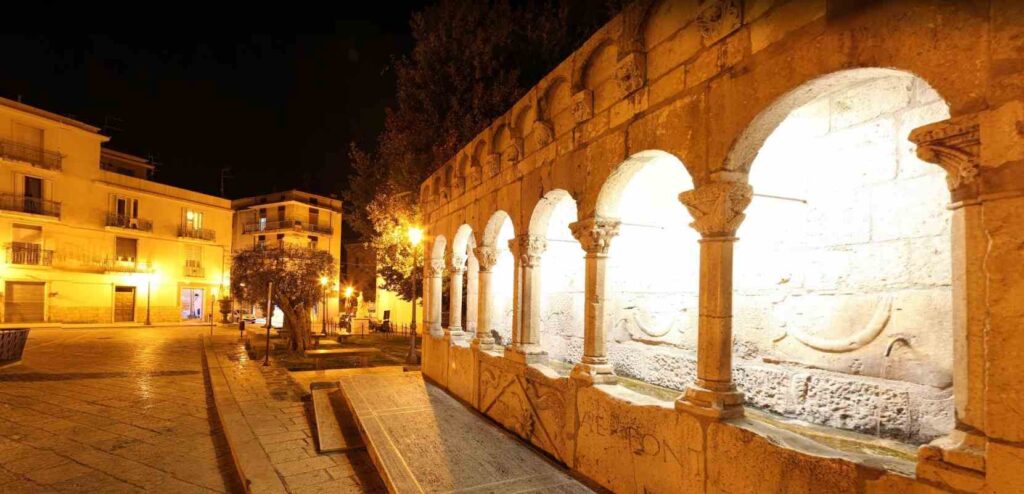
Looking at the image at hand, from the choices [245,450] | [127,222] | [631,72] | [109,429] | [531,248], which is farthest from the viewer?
[127,222]

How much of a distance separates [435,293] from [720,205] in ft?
→ 22.7

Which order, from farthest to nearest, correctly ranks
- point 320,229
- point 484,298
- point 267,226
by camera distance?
point 320,229, point 267,226, point 484,298

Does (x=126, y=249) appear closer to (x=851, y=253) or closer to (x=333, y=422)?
(x=333, y=422)

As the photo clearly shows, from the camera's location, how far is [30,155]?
22.8m

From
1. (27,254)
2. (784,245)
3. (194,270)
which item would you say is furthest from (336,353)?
(194,270)

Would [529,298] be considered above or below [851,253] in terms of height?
below

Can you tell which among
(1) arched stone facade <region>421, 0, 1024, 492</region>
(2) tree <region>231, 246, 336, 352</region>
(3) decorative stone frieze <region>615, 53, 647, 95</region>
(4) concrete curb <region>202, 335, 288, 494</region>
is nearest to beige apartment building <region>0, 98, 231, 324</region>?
(2) tree <region>231, 246, 336, 352</region>

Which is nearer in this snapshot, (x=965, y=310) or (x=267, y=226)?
(x=965, y=310)

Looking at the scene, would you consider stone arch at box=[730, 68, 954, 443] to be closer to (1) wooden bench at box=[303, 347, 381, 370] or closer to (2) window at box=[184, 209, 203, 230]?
(1) wooden bench at box=[303, 347, 381, 370]

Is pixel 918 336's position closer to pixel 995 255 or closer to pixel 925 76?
pixel 995 255

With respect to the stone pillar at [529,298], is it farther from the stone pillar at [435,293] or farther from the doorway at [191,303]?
→ the doorway at [191,303]

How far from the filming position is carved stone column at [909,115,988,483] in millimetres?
2133

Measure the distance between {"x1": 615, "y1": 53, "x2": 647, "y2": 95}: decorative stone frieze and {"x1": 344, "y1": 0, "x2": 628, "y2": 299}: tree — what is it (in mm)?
8679

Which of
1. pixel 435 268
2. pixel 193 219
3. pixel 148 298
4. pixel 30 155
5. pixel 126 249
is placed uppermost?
pixel 30 155
